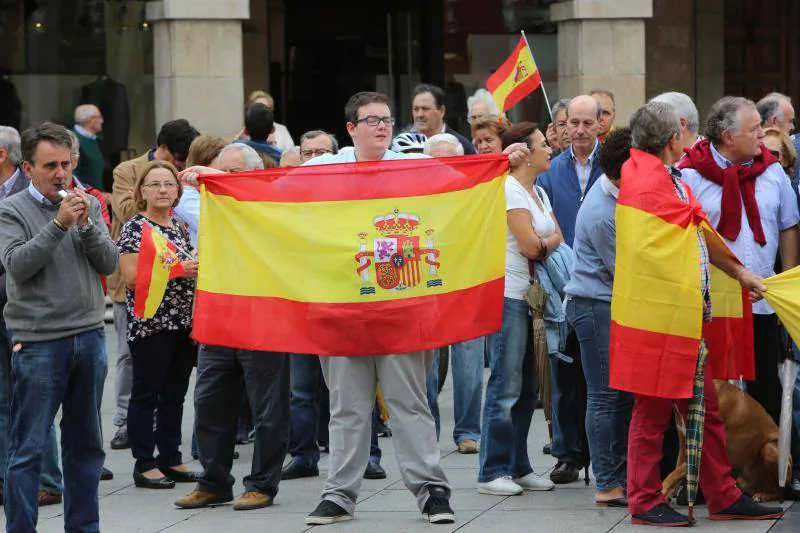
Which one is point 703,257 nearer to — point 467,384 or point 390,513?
point 390,513

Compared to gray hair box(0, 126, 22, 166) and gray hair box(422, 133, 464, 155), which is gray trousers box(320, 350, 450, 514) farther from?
gray hair box(0, 126, 22, 166)

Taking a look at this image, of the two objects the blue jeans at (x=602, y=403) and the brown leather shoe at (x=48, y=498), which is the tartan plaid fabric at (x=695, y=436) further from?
the brown leather shoe at (x=48, y=498)

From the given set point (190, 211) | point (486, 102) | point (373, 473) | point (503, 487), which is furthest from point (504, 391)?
point (486, 102)

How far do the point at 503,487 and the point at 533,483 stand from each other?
0.26m

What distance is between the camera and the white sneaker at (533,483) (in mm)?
8609

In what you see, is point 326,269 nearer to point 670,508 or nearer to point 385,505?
point 385,505

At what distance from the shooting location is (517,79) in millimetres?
11914

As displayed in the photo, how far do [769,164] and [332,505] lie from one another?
9.77ft

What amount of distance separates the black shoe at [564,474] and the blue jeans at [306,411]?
3.50ft

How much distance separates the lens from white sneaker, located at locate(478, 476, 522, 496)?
842 centimetres

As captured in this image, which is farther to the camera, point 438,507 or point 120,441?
point 120,441

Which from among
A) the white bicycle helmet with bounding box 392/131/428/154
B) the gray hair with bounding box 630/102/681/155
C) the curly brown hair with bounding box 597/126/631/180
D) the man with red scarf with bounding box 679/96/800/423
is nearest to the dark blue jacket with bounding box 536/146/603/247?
the white bicycle helmet with bounding box 392/131/428/154

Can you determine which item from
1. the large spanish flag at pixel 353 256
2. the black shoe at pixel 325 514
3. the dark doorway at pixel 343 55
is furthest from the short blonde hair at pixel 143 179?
the dark doorway at pixel 343 55

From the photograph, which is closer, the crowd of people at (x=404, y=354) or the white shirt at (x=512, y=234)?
the crowd of people at (x=404, y=354)
